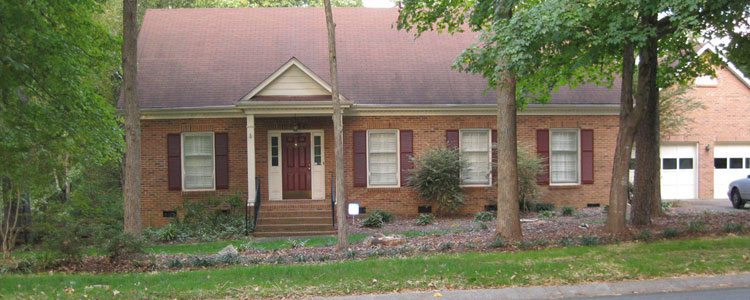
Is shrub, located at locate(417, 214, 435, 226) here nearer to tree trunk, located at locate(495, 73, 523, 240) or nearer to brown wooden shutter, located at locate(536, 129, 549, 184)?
brown wooden shutter, located at locate(536, 129, 549, 184)

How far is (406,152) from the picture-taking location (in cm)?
1730

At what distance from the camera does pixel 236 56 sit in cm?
1891

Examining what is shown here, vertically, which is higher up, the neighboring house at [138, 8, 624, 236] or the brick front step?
the neighboring house at [138, 8, 624, 236]

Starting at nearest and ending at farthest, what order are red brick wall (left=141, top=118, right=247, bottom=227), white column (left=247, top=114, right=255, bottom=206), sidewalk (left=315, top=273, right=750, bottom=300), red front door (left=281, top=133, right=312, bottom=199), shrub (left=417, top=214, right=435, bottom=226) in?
sidewalk (left=315, top=273, right=750, bottom=300) < white column (left=247, top=114, right=255, bottom=206) < shrub (left=417, top=214, right=435, bottom=226) < red brick wall (left=141, top=118, right=247, bottom=227) < red front door (left=281, top=133, right=312, bottom=199)

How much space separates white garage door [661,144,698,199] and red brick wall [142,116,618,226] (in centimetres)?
511

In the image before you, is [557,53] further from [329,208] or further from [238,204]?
[238,204]

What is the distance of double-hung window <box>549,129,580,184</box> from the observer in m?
18.0

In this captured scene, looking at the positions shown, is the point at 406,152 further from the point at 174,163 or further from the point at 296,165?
the point at 174,163

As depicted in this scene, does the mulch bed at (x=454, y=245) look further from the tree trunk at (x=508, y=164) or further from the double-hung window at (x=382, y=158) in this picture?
the double-hung window at (x=382, y=158)

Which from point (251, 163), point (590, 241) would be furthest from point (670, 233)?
point (251, 163)

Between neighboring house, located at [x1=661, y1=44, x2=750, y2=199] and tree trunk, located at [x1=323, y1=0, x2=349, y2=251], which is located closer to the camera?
tree trunk, located at [x1=323, y1=0, x2=349, y2=251]

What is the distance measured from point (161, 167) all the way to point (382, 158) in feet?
22.8

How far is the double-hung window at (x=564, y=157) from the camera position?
18.0 meters

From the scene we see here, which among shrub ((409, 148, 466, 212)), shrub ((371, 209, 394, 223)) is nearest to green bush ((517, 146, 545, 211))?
shrub ((409, 148, 466, 212))
